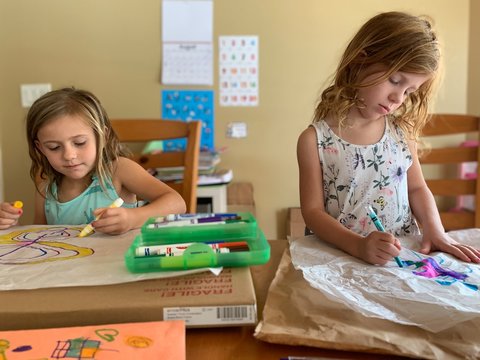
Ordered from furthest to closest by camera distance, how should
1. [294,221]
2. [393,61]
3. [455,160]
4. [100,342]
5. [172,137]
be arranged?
[294,221]
[455,160]
[172,137]
[393,61]
[100,342]

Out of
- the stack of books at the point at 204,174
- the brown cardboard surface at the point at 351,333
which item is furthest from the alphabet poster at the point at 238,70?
the brown cardboard surface at the point at 351,333

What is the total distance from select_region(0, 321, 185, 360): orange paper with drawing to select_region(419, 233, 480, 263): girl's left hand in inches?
17.1

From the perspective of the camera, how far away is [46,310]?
1.56 ft

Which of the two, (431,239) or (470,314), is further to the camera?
(431,239)

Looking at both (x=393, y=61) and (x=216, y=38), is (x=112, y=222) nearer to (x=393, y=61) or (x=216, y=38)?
(x=393, y=61)

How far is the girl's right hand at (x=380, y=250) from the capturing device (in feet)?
2.04

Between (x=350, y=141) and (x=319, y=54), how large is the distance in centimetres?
136

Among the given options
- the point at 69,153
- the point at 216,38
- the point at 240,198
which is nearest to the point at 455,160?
the point at 240,198

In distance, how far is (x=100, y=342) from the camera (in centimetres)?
43

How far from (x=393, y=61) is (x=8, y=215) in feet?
2.51

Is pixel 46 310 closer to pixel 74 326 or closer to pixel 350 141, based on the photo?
pixel 74 326

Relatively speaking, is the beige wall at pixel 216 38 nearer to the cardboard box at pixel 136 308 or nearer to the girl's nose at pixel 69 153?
the girl's nose at pixel 69 153

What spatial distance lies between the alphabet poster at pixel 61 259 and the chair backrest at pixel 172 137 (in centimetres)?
56

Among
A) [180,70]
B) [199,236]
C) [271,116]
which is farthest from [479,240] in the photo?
[180,70]
